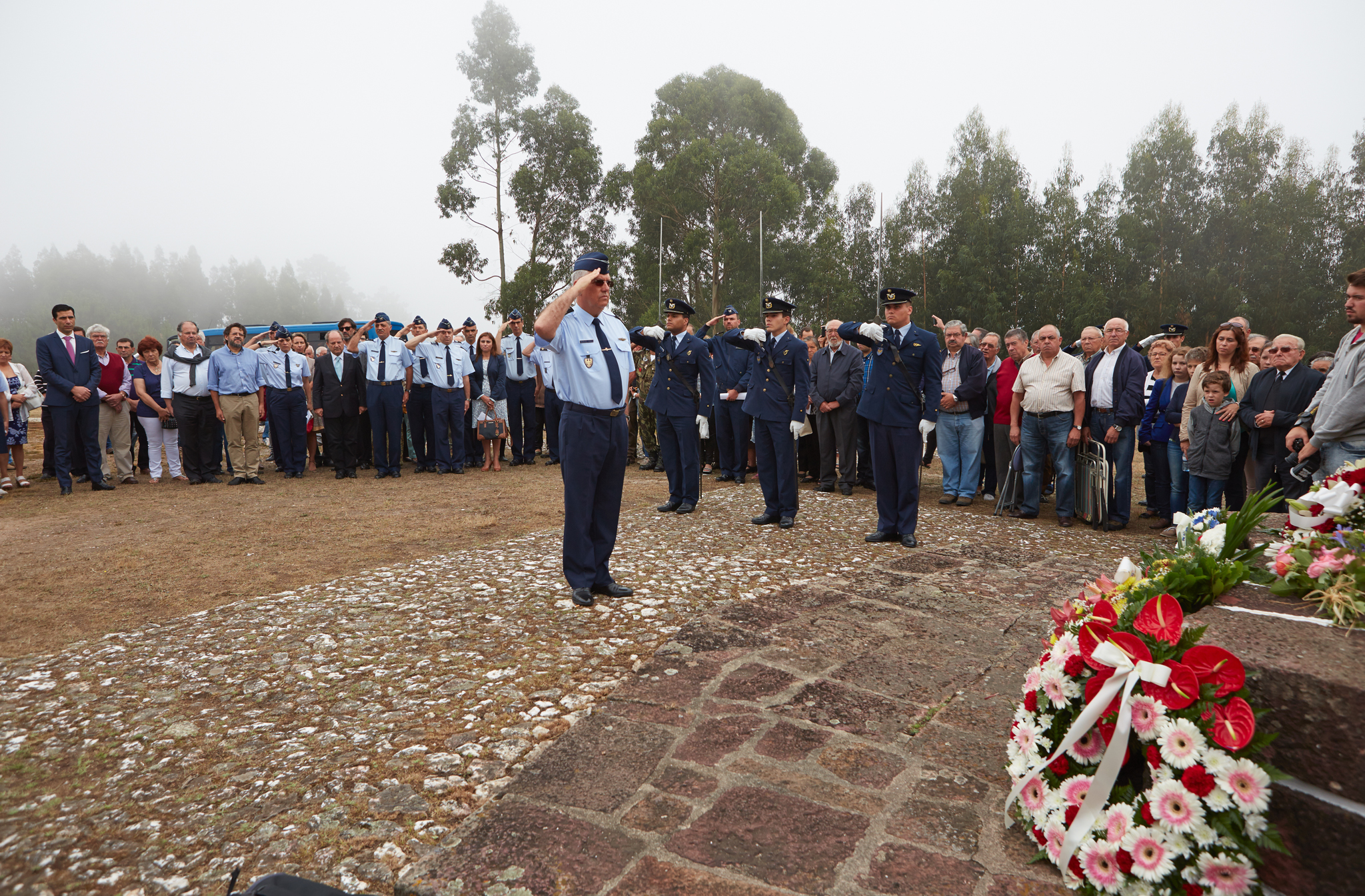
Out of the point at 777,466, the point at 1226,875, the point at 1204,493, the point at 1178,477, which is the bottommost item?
the point at 1226,875

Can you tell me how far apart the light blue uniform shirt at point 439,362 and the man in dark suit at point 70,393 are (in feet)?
13.3

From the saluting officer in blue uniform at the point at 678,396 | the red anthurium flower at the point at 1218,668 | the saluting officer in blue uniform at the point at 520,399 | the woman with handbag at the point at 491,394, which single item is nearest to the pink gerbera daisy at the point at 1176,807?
the red anthurium flower at the point at 1218,668

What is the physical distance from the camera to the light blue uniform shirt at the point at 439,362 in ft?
37.6

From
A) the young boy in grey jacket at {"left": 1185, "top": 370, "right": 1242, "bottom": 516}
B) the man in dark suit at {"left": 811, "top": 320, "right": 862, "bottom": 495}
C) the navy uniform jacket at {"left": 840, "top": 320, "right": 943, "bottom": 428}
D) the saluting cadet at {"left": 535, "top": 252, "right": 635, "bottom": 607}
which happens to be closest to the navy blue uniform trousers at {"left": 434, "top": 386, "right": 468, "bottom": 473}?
the man in dark suit at {"left": 811, "top": 320, "right": 862, "bottom": 495}

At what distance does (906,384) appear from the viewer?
22.5ft

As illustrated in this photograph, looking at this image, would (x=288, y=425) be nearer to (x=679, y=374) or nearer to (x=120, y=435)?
(x=120, y=435)

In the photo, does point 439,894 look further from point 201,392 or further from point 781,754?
point 201,392

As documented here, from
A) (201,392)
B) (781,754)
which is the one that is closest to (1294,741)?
→ (781,754)

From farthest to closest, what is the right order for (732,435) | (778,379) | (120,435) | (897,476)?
1. (120,435)
2. (732,435)
3. (778,379)
4. (897,476)

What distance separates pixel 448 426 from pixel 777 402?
6262 millimetres

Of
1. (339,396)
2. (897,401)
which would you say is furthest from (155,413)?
(897,401)

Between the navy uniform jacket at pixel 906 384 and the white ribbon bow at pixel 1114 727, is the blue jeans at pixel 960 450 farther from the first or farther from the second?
the white ribbon bow at pixel 1114 727

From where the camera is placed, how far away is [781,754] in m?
2.81

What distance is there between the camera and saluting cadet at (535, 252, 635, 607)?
4.81 m
